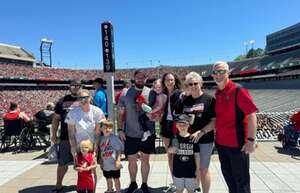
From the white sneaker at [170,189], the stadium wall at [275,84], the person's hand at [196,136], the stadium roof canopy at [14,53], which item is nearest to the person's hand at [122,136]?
the white sneaker at [170,189]

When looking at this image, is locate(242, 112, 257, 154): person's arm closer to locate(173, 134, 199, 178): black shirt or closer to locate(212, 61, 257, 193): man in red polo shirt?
locate(212, 61, 257, 193): man in red polo shirt

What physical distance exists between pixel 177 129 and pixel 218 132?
53 centimetres

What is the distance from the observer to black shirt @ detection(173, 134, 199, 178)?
440 cm

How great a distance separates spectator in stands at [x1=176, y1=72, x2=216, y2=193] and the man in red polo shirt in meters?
0.26

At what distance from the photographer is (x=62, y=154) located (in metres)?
5.81

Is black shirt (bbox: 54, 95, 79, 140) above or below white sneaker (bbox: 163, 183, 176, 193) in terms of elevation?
above

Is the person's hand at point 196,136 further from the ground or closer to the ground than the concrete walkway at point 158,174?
further from the ground

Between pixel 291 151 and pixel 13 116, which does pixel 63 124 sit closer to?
pixel 13 116

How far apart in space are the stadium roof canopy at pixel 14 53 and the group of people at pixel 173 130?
64.1m

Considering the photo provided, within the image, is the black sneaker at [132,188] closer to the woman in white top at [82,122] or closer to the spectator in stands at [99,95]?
the woman in white top at [82,122]

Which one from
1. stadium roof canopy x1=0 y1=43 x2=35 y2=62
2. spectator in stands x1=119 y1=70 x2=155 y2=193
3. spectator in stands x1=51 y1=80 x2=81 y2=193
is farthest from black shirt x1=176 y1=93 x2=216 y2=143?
stadium roof canopy x1=0 y1=43 x2=35 y2=62

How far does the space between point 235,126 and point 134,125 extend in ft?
6.12

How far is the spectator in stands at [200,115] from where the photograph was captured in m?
4.50

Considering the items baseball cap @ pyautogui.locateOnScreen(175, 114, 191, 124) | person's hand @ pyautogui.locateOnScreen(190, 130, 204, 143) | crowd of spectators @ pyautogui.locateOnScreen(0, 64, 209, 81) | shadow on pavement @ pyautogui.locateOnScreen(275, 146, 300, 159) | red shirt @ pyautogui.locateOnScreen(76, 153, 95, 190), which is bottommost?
shadow on pavement @ pyautogui.locateOnScreen(275, 146, 300, 159)
